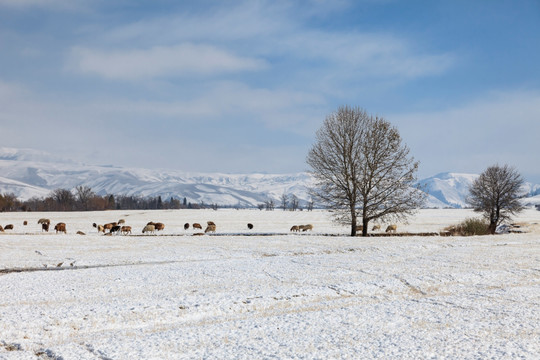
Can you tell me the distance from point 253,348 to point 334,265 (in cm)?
1050

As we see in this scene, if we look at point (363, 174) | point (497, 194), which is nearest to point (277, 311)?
point (363, 174)

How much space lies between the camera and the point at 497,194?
5534 centimetres

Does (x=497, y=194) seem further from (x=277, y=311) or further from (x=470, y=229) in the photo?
(x=277, y=311)

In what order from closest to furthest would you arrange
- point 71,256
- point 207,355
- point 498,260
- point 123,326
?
1. point 207,355
2. point 123,326
3. point 498,260
4. point 71,256

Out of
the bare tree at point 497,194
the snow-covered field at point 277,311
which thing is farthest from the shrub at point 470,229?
the snow-covered field at point 277,311

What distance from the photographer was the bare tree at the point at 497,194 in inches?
2149

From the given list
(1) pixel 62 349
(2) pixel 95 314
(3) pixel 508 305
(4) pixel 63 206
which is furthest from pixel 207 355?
(4) pixel 63 206

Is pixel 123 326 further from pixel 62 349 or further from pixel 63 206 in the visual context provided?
pixel 63 206

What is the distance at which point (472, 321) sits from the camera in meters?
9.23

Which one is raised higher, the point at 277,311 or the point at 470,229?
the point at 470,229

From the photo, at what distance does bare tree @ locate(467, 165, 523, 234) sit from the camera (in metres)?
54.6

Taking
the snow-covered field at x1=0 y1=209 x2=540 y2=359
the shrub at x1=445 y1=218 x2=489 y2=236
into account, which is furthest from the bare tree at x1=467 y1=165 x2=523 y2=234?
the snow-covered field at x1=0 y1=209 x2=540 y2=359

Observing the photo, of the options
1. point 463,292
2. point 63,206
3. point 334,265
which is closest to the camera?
point 463,292

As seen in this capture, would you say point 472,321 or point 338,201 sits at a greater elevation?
point 338,201
